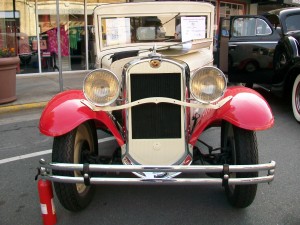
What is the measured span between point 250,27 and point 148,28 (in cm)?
311

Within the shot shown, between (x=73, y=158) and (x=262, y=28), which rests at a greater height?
(x=262, y=28)

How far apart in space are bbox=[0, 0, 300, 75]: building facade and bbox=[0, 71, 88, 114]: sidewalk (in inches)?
21.2

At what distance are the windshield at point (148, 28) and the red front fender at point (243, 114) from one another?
60.9 inches

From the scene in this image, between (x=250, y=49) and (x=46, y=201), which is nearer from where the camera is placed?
(x=46, y=201)

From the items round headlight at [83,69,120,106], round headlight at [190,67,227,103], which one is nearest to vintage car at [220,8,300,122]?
round headlight at [190,67,227,103]

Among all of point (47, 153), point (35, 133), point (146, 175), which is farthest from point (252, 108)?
point (35, 133)

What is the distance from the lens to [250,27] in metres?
6.85

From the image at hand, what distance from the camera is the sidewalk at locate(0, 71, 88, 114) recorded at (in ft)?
23.3

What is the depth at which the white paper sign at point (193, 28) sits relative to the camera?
4328 millimetres

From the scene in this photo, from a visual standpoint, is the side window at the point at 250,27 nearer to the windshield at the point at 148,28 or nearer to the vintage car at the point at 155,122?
the windshield at the point at 148,28

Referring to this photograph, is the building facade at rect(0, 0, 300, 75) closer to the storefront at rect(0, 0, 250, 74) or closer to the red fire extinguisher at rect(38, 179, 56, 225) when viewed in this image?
the storefront at rect(0, 0, 250, 74)

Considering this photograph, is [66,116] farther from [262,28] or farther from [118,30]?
[262,28]

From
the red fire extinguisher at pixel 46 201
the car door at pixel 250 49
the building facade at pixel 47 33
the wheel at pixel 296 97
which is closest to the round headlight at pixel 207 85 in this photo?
the red fire extinguisher at pixel 46 201

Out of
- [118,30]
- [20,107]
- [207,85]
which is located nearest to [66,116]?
[207,85]
